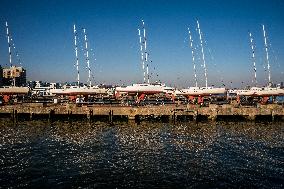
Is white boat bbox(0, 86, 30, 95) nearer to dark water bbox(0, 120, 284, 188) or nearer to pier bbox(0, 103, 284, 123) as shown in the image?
pier bbox(0, 103, 284, 123)

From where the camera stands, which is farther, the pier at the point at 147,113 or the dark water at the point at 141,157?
the pier at the point at 147,113

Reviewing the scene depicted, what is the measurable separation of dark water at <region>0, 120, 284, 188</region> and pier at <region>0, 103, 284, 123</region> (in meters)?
6.24

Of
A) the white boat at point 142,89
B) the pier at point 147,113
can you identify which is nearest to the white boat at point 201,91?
the white boat at point 142,89

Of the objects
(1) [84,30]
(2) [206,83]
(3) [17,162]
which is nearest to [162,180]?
(3) [17,162]

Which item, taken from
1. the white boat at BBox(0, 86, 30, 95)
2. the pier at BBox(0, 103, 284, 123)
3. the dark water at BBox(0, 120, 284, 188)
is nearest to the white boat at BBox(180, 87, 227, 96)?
the pier at BBox(0, 103, 284, 123)

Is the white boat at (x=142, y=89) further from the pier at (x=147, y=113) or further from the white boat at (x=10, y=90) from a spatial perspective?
the white boat at (x=10, y=90)

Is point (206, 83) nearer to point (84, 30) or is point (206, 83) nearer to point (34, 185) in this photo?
point (84, 30)

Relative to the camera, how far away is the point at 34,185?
20.7 m

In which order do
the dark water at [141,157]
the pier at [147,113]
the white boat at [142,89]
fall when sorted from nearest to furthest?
the dark water at [141,157], the pier at [147,113], the white boat at [142,89]

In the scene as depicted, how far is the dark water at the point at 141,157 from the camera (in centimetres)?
2150

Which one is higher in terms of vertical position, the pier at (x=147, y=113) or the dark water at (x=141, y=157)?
the pier at (x=147, y=113)

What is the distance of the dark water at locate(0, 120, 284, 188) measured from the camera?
21500 millimetres

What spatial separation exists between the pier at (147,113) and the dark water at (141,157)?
6245 millimetres

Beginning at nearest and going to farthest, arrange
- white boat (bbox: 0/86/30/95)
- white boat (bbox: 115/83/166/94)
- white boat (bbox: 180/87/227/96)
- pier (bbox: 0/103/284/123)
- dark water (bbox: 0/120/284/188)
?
dark water (bbox: 0/120/284/188), pier (bbox: 0/103/284/123), white boat (bbox: 115/83/166/94), white boat (bbox: 0/86/30/95), white boat (bbox: 180/87/227/96)
